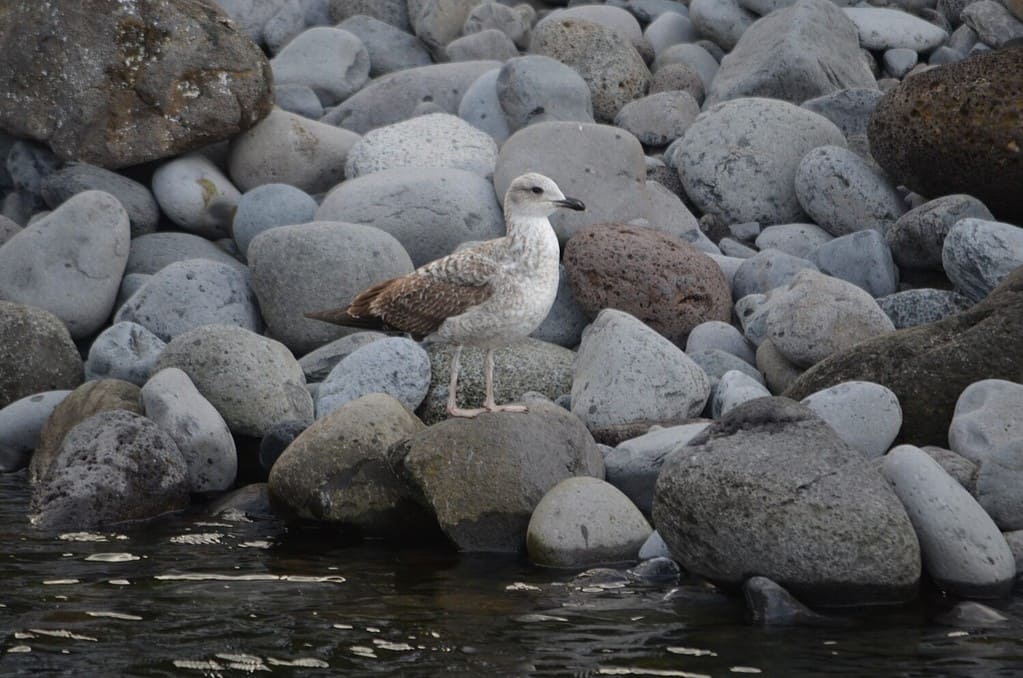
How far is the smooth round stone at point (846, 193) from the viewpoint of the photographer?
12.3 m

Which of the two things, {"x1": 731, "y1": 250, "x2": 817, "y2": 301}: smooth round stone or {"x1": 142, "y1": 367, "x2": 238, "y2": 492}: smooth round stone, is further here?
{"x1": 731, "y1": 250, "x2": 817, "y2": 301}: smooth round stone

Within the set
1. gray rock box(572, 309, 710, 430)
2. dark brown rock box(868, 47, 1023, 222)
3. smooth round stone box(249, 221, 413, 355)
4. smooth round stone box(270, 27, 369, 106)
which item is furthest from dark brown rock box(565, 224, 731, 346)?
smooth round stone box(270, 27, 369, 106)

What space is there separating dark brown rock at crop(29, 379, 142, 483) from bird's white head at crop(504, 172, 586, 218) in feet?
9.77

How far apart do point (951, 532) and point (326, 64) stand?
37.9ft

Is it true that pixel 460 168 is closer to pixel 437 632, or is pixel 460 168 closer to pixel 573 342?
pixel 573 342

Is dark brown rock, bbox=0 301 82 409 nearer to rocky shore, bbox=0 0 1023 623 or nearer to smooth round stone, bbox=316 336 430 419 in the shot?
rocky shore, bbox=0 0 1023 623

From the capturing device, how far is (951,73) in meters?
11.6

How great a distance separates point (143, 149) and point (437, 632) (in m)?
7.94

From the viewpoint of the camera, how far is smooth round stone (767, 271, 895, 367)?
31.7 ft

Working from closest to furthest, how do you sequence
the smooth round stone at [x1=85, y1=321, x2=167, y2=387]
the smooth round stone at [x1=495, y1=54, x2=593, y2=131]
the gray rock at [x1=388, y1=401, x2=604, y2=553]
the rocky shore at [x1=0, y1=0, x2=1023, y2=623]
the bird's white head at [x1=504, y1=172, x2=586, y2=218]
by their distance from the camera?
the rocky shore at [x1=0, y1=0, x2=1023, y2=623], the gray rock at [x1=388, y1=401, x2=604, y2=553], the bird's white head at [x1=504, y1=172, x2=586, y2=218], the smooth round stone at [x1=85, y1=321, x2=167, y2=387], the smooth round stone at [x1=495, y1=54, x2=593, y2=131]

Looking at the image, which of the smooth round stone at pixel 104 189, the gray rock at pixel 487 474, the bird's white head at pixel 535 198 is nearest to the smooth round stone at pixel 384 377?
the gray rock at pixel 487 474

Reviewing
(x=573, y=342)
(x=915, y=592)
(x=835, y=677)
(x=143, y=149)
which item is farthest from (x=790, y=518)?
(x=143, y=149)

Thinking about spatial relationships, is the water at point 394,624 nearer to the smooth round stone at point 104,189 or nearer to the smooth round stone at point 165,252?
the smooth round stone at point 165,252

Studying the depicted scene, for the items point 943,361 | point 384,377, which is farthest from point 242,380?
point 943,361
